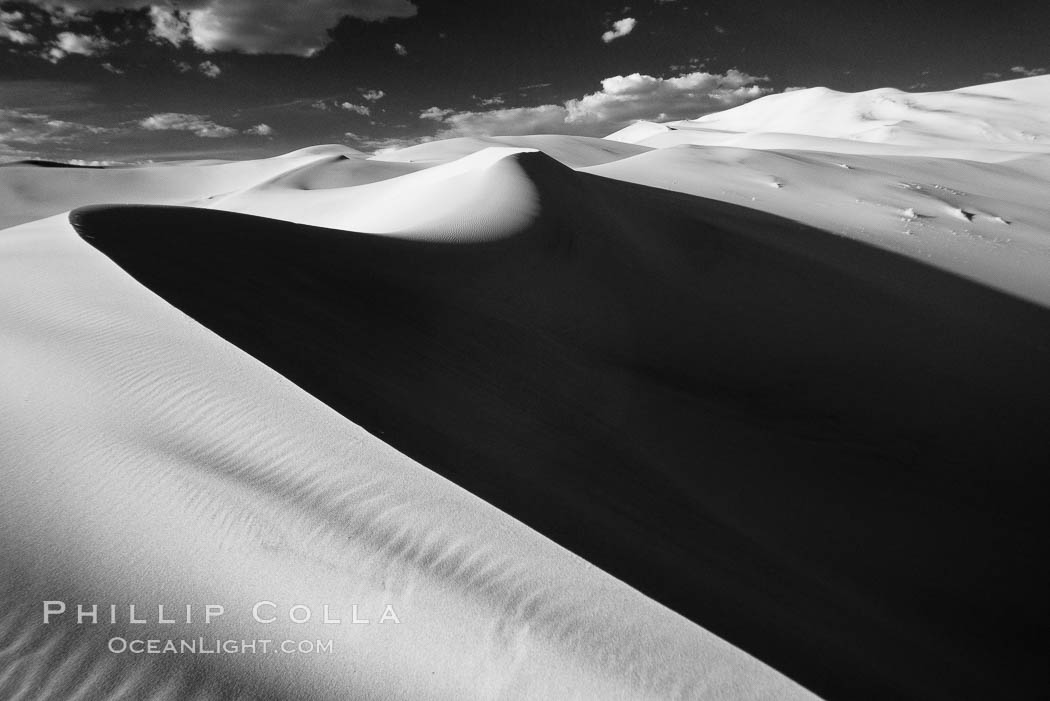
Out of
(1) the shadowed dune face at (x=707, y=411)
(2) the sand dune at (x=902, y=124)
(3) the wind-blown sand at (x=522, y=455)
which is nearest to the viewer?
(3) the wind-blown sand at (x=522, y=455)

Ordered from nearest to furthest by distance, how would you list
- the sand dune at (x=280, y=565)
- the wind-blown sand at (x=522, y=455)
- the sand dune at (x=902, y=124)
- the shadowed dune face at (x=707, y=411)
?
the sand dune at (x=280, y=565), the wind-blown sand at (x=522, y=455), the shadowed dune face at (x=707, y=411), the sand dune at (x=902, y=124)

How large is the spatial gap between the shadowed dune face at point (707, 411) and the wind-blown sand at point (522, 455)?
3cm

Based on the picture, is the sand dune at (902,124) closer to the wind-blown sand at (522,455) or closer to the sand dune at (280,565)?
the wind-blown sand at (522,455)

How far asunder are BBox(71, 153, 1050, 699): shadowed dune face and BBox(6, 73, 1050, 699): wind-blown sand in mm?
27

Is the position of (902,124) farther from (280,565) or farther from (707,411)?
(280,565)

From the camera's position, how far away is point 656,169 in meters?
15.3

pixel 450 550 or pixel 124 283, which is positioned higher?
pixel 124 283

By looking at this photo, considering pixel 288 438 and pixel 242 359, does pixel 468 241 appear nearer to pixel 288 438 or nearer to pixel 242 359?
pixel 242 359

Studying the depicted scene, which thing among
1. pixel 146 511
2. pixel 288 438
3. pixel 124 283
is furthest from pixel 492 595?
pixel 124 283

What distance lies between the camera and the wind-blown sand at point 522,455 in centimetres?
173

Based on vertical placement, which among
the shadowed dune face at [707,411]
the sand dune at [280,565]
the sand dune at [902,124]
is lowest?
the sand dune at [902,124]

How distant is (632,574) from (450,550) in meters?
0.67

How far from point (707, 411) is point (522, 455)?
2.25 metres

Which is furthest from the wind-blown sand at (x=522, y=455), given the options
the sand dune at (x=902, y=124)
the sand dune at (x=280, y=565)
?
the sand dune at (x=902, y=124)
